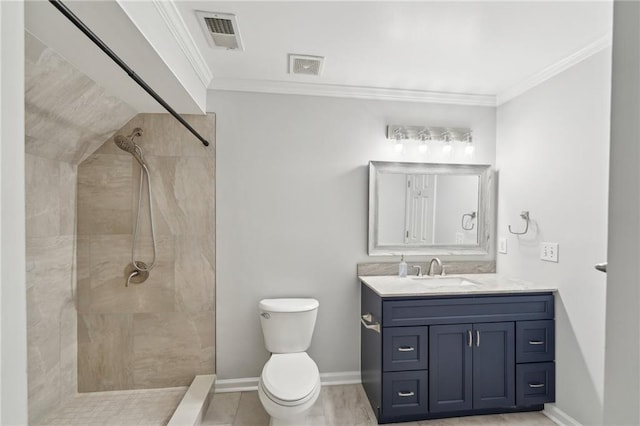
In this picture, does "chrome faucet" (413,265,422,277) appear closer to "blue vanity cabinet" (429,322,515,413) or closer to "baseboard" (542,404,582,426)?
"blue vanity cabinet" (429,322,515,413)

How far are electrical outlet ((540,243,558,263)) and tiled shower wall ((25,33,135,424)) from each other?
121 inches

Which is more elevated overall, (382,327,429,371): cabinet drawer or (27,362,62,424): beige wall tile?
(382,327,429,371): cabinet drawer

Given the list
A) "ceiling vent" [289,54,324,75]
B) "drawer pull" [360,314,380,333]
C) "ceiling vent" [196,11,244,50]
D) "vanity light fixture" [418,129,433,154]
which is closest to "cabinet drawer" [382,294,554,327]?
"drawer pull" [360,314,380,333]

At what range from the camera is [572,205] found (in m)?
2.04

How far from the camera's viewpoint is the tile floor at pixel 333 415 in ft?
6.94

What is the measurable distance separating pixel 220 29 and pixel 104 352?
238 cm

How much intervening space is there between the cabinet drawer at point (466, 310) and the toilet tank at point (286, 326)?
590 mm

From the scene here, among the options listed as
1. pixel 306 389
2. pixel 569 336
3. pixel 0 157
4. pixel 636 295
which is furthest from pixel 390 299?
pixel 0 157

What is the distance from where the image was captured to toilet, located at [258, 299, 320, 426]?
71.6 inches

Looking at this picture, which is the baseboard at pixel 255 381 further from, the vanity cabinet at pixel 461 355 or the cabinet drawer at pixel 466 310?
the cabinet drawer at pixel 466 310

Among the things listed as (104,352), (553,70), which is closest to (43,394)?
(104,352)

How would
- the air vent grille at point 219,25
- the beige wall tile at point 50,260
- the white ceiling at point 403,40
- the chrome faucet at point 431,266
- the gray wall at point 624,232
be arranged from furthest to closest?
the chrome faucet at point 431,266 → the beige wall tile at point 50,260 → the air vent grille at point 219,25 → the white ceiling at point 403,40 → the gray wall at point 624,232

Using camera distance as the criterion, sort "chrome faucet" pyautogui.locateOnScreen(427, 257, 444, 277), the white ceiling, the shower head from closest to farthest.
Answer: the white ceiling, the shower head, "chrome faucet" pyautogui.locateOnScreen(427, 257, 444, 277)

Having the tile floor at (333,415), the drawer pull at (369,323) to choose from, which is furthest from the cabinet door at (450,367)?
the drawer pull at (369,323)
